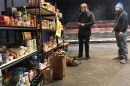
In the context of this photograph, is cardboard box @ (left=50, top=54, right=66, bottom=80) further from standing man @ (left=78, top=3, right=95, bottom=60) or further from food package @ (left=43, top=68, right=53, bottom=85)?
standing man @ (left=78, top=3, right=95, bottom=60)

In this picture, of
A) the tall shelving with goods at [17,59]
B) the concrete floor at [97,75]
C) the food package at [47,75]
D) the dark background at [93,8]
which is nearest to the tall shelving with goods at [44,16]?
the tall shelving with goods at [17,59]

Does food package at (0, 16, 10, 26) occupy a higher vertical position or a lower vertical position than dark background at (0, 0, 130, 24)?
lower

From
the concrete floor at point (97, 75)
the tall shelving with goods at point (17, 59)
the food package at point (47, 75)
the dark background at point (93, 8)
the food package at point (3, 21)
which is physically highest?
the dark background at point (93, 8)

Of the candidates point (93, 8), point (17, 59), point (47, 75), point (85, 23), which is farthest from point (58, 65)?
point (93, 8)

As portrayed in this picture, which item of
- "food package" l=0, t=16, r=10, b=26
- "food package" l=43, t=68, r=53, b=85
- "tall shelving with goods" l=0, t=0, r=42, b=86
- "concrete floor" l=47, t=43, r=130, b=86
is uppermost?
"food package" l=0, t=16, r=10, b=26

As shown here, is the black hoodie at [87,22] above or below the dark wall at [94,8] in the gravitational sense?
below

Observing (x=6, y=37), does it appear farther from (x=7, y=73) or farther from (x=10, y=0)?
(x=7, y=73)

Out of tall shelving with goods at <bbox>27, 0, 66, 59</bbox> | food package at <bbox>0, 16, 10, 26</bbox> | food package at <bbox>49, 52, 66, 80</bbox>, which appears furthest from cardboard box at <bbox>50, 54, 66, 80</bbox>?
food package at <bbox>0, 16, 10, 26</bbox>

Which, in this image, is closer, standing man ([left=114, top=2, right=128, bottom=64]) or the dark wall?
standing man ([left=114, top=2, right=128, bottom=64])

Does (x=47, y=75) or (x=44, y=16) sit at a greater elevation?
(x=44, y=16)

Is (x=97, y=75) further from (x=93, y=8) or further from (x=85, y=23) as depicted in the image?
(x=93, y=8)

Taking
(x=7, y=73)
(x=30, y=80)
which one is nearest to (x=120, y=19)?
(x=30, y=80)

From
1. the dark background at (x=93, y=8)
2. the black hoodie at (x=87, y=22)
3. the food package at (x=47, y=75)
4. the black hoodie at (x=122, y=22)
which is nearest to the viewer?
the food package at (x=47, y=75)

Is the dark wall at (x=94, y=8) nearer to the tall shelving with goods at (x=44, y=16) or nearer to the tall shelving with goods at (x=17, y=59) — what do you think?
the tall shelving with goods at (x=44, y=16)
